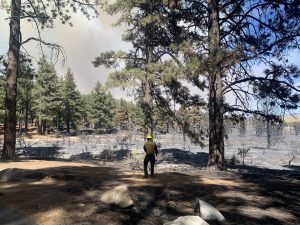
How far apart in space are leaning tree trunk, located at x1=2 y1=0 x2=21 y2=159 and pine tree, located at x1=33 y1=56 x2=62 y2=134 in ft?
148

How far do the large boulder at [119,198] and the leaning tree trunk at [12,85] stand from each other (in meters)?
11.0

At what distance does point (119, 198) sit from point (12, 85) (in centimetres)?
1210

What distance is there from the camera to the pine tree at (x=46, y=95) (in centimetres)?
6316

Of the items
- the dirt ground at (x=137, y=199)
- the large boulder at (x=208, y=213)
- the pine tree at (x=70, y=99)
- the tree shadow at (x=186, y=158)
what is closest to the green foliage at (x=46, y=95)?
the pine tree at (x=70, y=99)

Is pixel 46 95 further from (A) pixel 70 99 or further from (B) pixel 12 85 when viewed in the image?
(B) pixel 12 85

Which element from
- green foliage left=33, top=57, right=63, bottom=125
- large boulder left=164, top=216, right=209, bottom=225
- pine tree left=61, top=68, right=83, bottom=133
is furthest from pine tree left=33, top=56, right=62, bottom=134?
large boulder left=164, top=216, right=209, bottom=225

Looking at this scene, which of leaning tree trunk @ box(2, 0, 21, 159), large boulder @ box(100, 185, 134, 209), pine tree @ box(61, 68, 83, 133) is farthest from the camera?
pine tree @ box(61, 68, 83, 133)

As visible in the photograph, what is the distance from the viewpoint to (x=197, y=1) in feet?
61.5

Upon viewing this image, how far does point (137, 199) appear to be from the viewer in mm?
9617

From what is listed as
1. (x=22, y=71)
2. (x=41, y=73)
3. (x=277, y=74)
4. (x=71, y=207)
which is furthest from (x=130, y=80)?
(x=41, y=73)

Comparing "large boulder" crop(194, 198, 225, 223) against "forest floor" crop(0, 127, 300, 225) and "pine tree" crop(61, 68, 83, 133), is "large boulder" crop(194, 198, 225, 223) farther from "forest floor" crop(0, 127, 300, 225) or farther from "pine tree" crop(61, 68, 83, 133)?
"pine tree" crop(61, 68, 83, 133)

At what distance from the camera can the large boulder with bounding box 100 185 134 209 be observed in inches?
334

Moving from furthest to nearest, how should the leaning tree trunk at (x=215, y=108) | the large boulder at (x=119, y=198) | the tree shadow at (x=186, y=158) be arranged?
the tree shadow at (x=186, y=158), the leaning tree trunk at (x=215, y=108), the large boulder at (x=119, y=198)

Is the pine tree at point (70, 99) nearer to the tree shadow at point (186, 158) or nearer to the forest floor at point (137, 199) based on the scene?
the tree shadow at point (186, 158)
